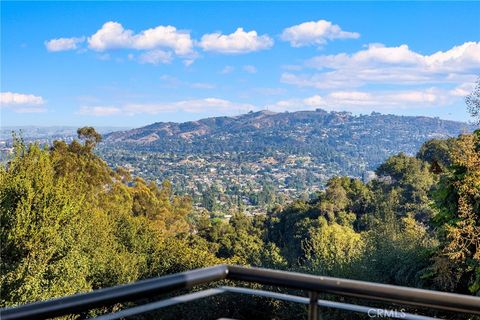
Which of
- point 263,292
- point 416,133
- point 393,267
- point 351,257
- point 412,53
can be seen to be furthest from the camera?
point 416,133

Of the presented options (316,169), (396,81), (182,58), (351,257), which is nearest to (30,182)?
(351,257)

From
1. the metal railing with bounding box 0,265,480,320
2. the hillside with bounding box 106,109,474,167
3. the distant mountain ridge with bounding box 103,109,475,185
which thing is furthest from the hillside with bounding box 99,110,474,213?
the metal railing with bounding box 0,265,480,320

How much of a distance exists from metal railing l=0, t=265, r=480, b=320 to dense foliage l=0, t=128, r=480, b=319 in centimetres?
738

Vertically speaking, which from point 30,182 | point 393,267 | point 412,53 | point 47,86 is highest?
point 412,53

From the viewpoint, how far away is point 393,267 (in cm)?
1139

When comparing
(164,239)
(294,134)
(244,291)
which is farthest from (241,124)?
(244,291)

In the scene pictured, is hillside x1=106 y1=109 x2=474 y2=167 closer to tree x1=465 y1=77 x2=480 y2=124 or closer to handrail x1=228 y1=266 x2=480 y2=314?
tree x1=465 y1=77 x2=480 y2=124

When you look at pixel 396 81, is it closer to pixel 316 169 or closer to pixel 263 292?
pixel 316 169

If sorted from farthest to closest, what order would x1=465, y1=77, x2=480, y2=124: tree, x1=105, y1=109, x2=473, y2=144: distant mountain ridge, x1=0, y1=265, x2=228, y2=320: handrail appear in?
x1=105, y1=109, x2=473, y2=144: distant mountain ridge → x1=465, y1=77, x2=480, y2=124: tree → x1=0, y1=265, x2=228, y2=320: handrail

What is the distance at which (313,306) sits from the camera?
1309 millimetres

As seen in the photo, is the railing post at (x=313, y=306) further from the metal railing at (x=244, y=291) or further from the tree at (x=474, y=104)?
the tree at (x=474, y=104)

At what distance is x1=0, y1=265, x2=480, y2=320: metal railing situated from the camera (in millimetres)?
1022

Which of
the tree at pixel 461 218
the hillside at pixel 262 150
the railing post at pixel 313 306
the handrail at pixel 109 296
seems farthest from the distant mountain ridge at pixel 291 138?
the handrail at pixel 109 296

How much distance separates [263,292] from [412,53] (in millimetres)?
84035
